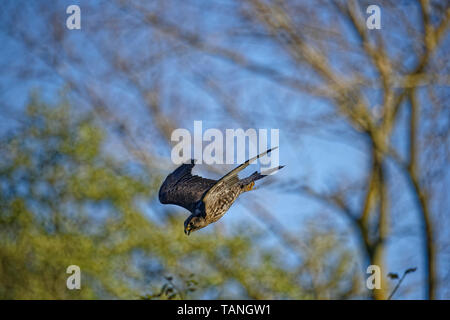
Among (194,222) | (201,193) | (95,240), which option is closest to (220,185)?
(201,193)

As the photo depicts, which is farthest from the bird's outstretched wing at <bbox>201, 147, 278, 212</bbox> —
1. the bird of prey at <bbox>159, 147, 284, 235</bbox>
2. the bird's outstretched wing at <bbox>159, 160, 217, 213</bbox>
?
the bird's outstretched wing at <bbox>159, 160, 217, 213</bbox>

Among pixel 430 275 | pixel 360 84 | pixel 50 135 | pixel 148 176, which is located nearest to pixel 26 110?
pixel 50 135

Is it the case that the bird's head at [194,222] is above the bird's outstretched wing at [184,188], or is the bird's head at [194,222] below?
below

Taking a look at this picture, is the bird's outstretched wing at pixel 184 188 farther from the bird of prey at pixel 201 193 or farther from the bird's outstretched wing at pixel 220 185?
the bird's outstretched wing at pixel 220 185

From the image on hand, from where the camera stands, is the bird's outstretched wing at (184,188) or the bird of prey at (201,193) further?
the bird's outstretched wing at (184,188)

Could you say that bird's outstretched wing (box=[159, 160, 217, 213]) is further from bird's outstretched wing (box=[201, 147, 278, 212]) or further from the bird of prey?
bird's outstretched wing (box=[201, 147, 278, 212])

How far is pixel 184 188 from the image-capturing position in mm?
6352

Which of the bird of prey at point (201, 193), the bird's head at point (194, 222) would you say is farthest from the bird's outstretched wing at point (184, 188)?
the bird's head at point (194, 222)

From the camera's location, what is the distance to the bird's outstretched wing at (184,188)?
626 cm

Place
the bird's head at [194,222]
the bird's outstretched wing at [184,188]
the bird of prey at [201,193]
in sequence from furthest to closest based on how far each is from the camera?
the bird's outstretched wing at [184,188]
the bird's head at [194,222]
the bird of prey at [201,193]

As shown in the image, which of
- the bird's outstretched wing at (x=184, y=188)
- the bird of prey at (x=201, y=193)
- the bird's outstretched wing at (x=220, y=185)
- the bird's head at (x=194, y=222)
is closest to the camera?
the bird's outstretched wing at (x=220, y=185)

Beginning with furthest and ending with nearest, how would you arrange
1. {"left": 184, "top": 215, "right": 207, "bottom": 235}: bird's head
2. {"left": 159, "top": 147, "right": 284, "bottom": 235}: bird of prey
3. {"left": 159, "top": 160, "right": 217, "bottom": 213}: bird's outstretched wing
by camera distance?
{"left": 159, "top": 160, "right": 217, "bottom": 213}: bird's outstretched wing < {"left": 184, "top": 215, "right": 207, "bottom": 235}: bird's head < {"left": 159, "top": 147, "right": 284, "bottom": 235}: bird of prey

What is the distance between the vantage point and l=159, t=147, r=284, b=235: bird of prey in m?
5.86

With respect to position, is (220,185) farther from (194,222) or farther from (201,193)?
(194,222)
